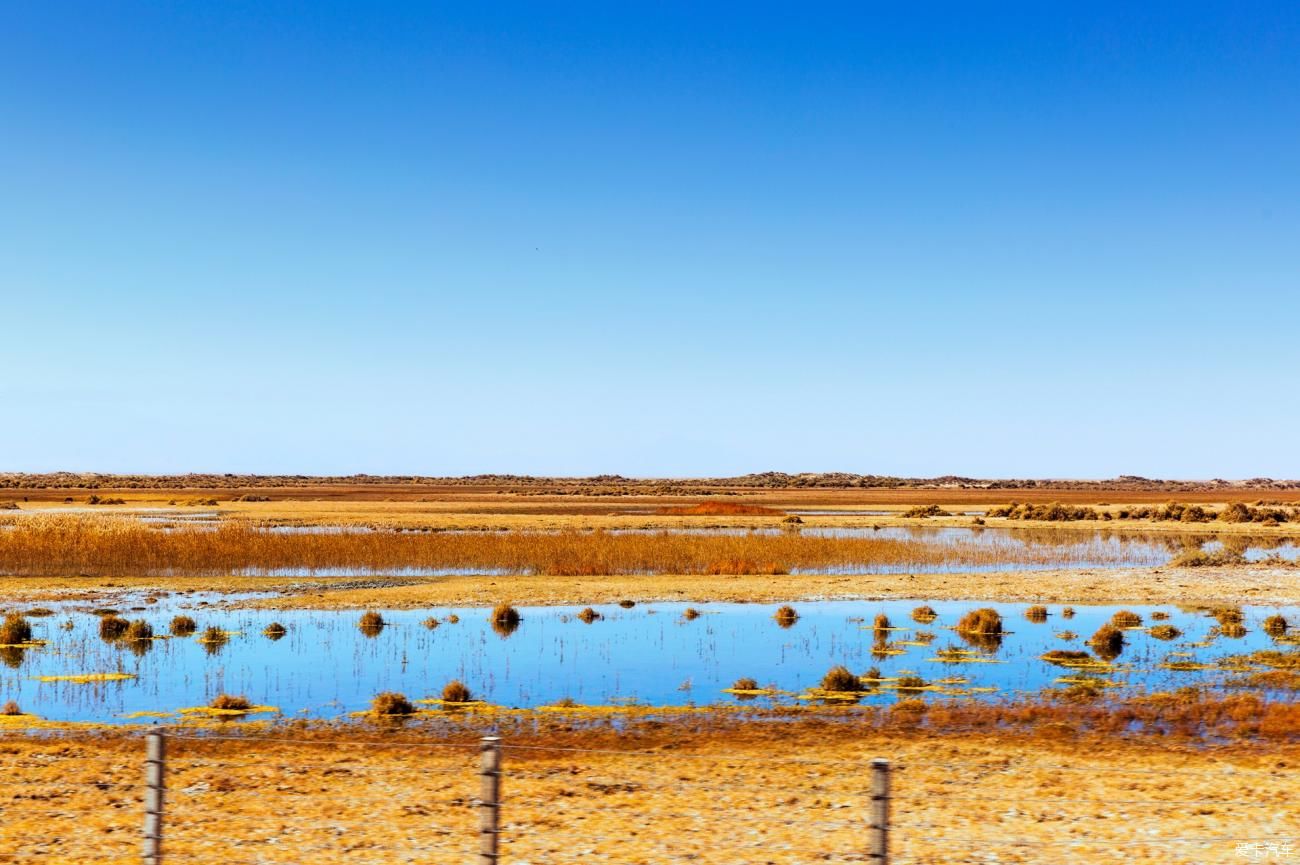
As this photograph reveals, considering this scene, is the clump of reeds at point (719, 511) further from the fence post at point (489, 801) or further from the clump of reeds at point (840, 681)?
the fence post at point (489, 801)

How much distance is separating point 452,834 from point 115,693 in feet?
43.2

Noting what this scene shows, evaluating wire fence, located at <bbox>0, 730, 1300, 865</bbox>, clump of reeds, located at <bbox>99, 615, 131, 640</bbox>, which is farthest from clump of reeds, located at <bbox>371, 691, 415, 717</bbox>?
clump of reeds, located at <bbox>99, 615, 131, 640</bbox>

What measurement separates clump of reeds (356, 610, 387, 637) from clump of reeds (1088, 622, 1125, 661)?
63.7 feet

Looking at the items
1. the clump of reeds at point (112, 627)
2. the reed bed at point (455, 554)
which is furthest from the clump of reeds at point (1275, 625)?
the clump of reeds at point (112, 627)

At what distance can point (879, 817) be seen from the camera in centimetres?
879

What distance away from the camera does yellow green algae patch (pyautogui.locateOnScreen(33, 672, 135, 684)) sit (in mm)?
23578

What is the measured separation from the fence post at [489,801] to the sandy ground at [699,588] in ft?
89.0

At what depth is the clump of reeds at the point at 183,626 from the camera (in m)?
30.4

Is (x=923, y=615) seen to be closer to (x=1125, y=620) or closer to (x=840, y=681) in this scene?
(x=1125, y=620)

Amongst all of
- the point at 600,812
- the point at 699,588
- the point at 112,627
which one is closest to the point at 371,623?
the point at 112,627

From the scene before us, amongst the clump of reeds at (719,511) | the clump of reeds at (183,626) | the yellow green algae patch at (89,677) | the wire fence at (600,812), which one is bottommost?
the yellow green algae patch at (89,677)

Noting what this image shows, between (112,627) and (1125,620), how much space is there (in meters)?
29.1

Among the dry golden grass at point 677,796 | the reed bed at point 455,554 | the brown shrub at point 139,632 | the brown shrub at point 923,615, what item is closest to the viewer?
the dry golden grass at point 677,796

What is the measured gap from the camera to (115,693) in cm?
2241
